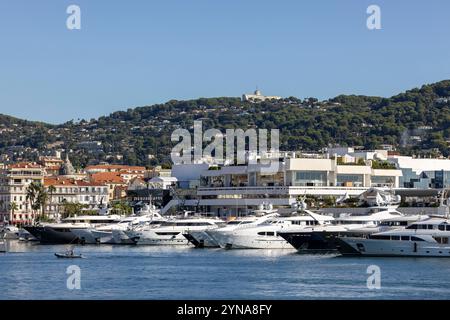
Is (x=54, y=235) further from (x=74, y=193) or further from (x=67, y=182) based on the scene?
(x=67, y=182)

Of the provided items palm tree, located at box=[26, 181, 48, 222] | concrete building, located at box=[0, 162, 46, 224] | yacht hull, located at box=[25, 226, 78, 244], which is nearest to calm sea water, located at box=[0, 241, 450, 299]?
yacht hull, located at box=[25, 226, 78, 244]

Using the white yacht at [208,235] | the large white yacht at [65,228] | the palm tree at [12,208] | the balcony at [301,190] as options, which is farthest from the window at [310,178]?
the palm tree at [12,208]

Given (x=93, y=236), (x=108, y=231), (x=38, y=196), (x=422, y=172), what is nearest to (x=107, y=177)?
(x=38, y=196)

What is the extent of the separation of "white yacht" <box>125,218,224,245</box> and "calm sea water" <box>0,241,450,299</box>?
16753 mm

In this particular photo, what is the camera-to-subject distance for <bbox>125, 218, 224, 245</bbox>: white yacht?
8731 centimetres

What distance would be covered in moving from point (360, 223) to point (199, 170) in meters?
55.3

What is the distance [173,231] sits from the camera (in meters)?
87.8

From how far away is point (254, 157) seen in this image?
389 ft

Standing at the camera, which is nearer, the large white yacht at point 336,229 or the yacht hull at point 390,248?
the yacht hull at point 390,248

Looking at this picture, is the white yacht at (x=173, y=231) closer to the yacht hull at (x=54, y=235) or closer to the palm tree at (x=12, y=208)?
the yacht hull at (x=54, y=235)

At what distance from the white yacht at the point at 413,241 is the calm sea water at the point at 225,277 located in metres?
1.28

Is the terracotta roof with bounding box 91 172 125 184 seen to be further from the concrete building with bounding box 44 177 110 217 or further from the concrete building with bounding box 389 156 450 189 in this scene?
the concrete building with bounding box 389 156 450 189

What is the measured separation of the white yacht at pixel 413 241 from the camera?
5966 centimetres

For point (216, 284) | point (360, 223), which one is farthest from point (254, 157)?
point (216, 284)
